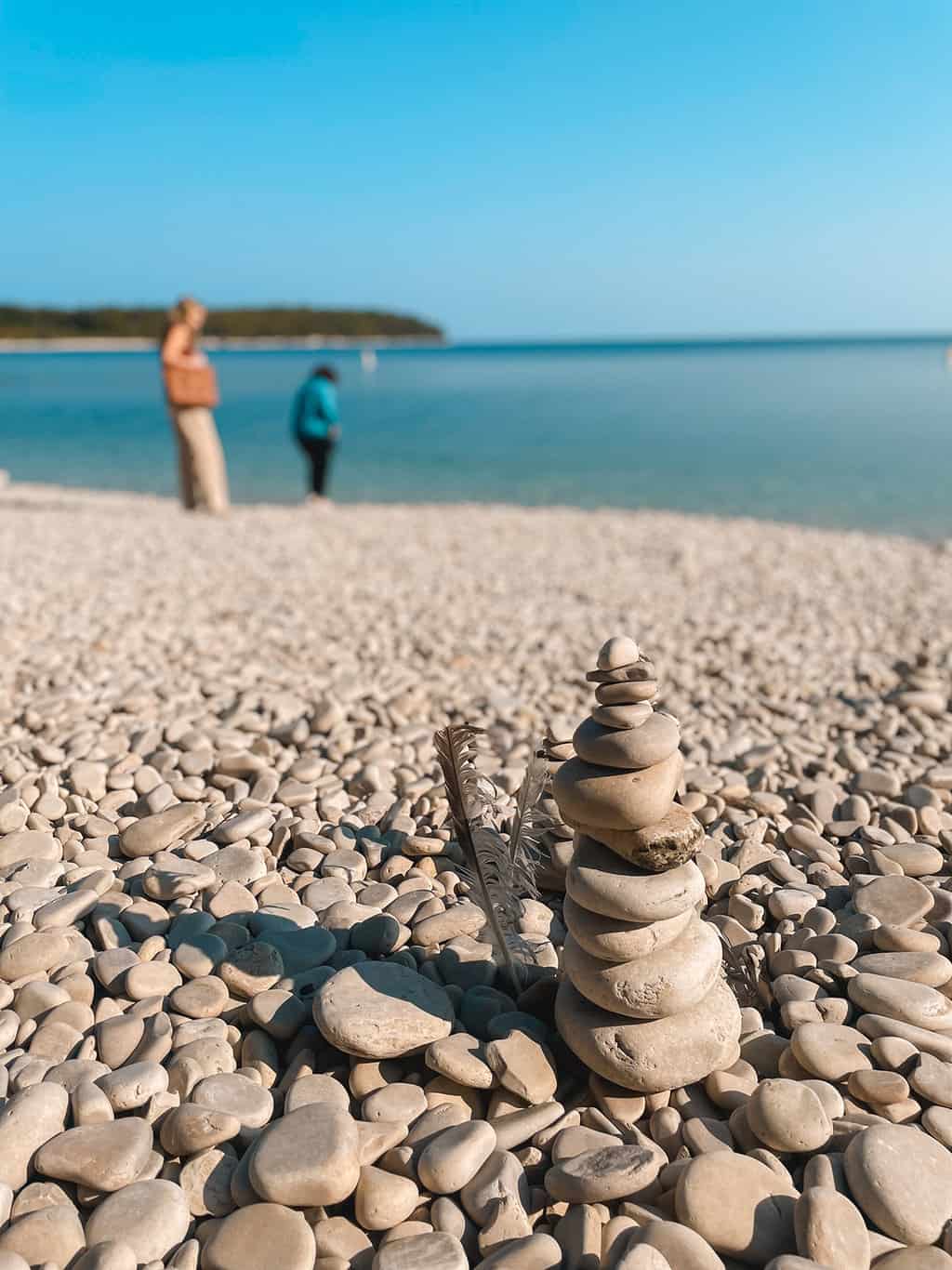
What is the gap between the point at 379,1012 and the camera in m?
2.36

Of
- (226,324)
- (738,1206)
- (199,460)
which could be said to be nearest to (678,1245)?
(738,1206)

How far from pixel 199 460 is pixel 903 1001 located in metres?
11.4

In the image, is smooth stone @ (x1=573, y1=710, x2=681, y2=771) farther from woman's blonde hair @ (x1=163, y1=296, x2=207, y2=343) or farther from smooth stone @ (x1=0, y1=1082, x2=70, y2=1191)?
woman's blonde hair @ (x1=163, y1=296, x2=207, y2=343)

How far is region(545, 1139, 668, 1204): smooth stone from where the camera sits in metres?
2.03

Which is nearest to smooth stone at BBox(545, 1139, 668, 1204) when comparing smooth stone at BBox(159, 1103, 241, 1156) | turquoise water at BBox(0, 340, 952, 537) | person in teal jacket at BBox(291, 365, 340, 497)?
smooth stone at BBox(159, 1103, 241, 1156)

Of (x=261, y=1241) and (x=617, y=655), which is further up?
(x=617, y=655)

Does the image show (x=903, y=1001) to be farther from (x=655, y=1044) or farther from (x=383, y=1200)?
(x=383, y=1200)

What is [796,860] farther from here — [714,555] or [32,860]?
[714,555]

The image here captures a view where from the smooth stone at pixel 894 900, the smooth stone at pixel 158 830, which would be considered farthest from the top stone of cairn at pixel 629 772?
the smooth stone at pixel 158 830

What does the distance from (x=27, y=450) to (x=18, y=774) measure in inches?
956

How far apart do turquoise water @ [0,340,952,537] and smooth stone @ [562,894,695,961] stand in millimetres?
13537

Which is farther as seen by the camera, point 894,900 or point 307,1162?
point 894,900

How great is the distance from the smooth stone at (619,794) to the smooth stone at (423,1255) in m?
0.96

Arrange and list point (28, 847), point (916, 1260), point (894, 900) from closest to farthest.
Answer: point (916, 1260), point (894, 900), point (28, 847)
